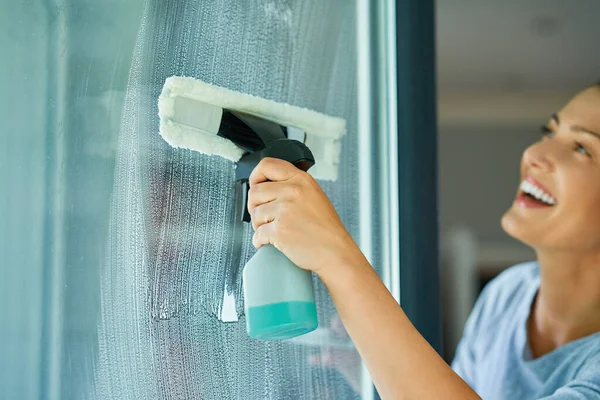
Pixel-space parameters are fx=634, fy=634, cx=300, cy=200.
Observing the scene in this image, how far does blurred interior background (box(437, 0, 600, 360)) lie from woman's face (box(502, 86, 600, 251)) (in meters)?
2.18

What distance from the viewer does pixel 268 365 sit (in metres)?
0.58

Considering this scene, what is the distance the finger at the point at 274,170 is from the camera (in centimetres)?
51

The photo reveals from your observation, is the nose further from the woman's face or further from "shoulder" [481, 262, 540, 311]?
"shoulder" [481, 262, 540, 311]

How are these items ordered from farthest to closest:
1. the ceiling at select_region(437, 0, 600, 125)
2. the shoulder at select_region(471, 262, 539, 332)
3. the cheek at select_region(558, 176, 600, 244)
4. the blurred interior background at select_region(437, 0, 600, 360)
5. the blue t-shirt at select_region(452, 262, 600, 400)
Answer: the blurred interior background at select_region(437, 0, 600, 360)
the ceiling at select_region(437, 0, 600, 125)
the shoulder at select_region(471, 262, 539, 332)
the cheek at select_region(558, 176, 600, 244)
the blue t-shirt at select_region(452, 262, 600, 400)

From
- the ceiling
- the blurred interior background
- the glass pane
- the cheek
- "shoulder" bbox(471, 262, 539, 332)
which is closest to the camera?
the glass pane

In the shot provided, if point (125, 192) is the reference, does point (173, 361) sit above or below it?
below

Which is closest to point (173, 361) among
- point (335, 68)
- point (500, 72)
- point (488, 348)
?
point (335, 68)

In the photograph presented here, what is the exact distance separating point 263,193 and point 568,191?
0.63 m

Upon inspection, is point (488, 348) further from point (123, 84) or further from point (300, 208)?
point (123, 84)

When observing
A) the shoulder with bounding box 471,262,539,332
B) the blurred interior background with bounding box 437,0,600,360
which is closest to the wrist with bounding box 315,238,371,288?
the shoulder with bounding box 471,262,539,332

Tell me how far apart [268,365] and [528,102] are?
13.7 feet

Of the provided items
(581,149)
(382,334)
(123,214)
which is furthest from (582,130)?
(123,214)

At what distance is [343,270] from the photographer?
512 millimetres

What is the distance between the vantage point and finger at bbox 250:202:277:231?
1.68 ft
